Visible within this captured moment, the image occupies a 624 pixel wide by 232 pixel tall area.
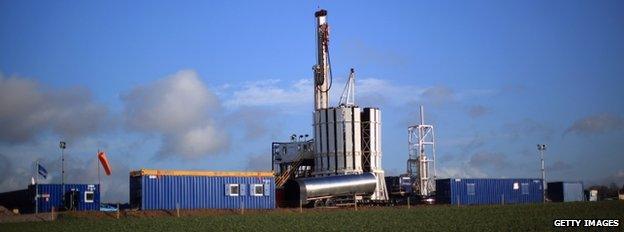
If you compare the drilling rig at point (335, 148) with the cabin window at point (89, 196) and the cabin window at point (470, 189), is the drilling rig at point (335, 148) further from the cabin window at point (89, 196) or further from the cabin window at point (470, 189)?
the cabin window at point (89, 196)

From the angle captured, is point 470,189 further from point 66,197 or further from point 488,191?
point 66,197

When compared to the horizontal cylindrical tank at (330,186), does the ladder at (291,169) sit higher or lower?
higher

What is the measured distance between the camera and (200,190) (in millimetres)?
51344

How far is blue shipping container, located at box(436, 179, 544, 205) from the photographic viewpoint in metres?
62.2

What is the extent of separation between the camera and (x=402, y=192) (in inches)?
2594

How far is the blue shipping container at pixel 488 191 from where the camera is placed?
204 ft

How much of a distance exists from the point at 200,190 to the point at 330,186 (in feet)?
31.7

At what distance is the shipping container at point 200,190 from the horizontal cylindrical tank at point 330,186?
172 centimetres

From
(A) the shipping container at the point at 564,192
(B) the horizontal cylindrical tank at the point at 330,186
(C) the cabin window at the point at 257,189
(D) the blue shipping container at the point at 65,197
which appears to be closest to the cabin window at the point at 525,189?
(A) the shipping container at the point at 564,192

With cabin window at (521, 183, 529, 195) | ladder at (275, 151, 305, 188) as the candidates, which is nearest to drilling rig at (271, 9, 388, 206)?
ladder at (275, 151, 305, 188)

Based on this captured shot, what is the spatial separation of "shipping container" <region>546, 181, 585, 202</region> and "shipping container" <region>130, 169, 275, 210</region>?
30750 millimetres

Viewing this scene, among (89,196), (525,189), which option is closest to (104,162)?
(89,196)

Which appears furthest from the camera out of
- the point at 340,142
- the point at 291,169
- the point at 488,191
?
the point at 291,169

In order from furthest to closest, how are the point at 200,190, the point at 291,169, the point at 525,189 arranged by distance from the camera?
1. the point at 291,169
2. the point at 525,189
3. the point at 200,190
